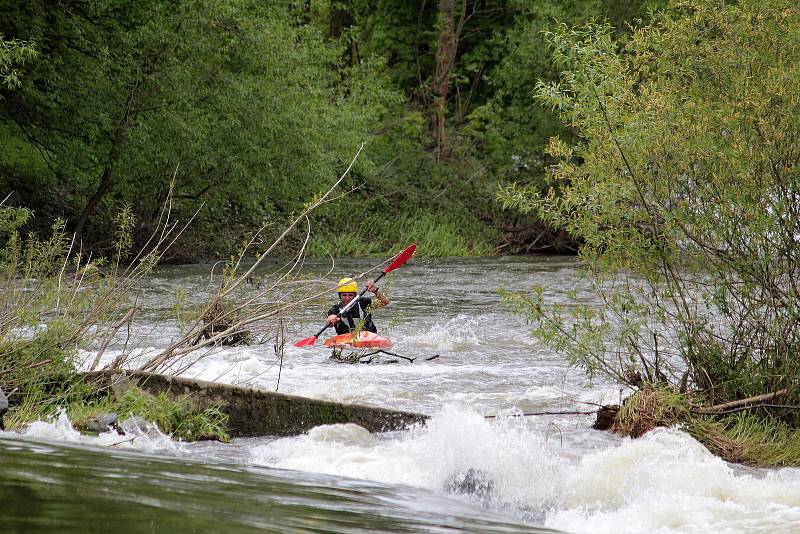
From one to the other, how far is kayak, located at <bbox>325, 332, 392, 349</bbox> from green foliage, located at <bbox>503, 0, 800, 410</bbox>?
4.30 m

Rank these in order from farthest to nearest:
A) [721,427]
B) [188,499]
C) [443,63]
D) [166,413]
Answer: [443,63] < [166,413] < [721,427] < [188,499]

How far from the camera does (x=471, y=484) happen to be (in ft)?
22.8

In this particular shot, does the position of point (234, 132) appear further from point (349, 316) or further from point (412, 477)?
point (412, 477)

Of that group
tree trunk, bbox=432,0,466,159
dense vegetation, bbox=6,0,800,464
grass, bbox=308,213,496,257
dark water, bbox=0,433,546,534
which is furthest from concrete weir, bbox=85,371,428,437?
tree trunk, bbox=432,0,466,159

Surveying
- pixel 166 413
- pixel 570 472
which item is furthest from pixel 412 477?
pixel 166 413

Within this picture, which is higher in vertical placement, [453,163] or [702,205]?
[453,163]

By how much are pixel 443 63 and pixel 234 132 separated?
1623 cm

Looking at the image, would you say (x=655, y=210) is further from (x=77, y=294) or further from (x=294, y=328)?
(x=294, y=328)

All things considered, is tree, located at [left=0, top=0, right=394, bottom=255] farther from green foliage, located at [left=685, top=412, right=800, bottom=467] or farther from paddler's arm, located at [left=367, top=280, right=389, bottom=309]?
green foliage, located at [left=685, top=412, right=800, bottom=467]

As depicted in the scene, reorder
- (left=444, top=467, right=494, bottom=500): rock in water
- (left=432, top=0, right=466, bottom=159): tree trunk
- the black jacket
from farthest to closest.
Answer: (left=432, top=0, right=466, bottom=159): tree trunk, the black jacket, (left=444, top=467, right=494, bottom=500): rock in water

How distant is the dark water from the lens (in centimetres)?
457

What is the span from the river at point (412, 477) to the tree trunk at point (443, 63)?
90.2 ft

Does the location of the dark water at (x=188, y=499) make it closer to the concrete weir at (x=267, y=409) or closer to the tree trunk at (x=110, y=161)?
the concrete weir at (x=267, y=409)

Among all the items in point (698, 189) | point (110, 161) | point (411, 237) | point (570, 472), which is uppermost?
point (110, 161)
